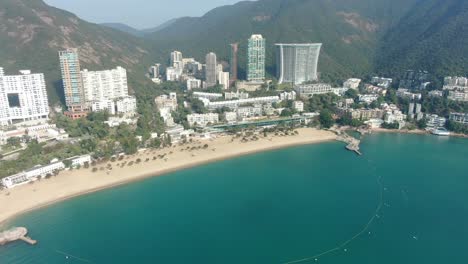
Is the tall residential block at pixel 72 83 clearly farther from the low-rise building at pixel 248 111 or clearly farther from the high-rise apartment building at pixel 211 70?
the high-rise apartment building at pixel 211 70

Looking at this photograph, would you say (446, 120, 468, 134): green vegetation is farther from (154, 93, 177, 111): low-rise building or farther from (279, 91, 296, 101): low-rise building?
(154, 93, 177, 111): low-rise building

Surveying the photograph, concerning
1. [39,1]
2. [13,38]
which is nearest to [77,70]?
[13,38]

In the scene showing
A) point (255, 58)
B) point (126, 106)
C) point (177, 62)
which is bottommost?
point (126, 106)

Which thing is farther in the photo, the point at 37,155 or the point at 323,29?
A: the point at 323,29

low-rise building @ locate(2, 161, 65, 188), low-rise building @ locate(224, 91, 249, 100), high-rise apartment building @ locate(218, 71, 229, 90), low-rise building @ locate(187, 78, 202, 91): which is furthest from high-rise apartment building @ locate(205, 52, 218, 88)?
low-rise building @ locate(2, 161, 65, 188)

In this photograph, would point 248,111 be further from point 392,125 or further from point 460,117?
point 460,117

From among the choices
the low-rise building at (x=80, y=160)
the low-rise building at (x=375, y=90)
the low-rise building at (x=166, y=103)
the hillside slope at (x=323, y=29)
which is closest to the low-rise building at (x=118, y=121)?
the low-rise building at (x=166, y=103)

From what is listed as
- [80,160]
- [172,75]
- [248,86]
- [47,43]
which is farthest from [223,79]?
[80,160]
